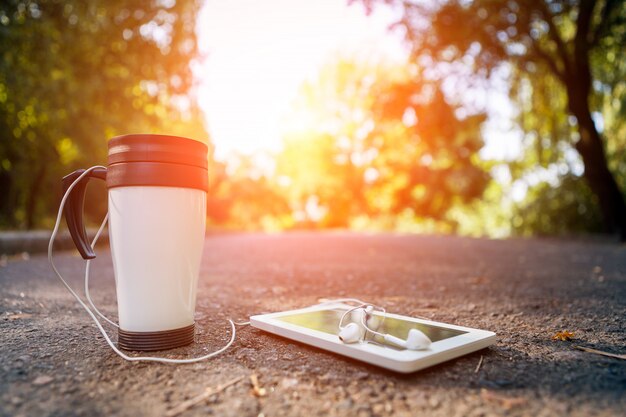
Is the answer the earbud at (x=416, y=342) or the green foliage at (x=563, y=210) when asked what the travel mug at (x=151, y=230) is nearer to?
the earbud at (x=416, y=342)

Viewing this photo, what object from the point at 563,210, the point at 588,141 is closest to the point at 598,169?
the point at 588,141

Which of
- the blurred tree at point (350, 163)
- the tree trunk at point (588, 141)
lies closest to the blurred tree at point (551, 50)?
the tree trunk at point (588, 141)

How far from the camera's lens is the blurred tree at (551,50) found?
7.39 meters

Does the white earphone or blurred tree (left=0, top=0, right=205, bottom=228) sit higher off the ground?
blurred tree (left=0, top=0, right=205, bottom=228)

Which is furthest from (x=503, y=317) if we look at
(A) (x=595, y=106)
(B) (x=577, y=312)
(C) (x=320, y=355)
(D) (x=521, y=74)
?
(A) (x=595, y=106)

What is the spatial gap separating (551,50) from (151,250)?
9.03m

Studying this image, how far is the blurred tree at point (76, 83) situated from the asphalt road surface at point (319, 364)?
16.3 ft

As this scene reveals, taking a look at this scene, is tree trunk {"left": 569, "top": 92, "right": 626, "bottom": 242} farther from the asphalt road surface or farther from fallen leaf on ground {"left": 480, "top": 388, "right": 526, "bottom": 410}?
fallen leaf on ground {"left": 480, "top": 388, "right": 526, "bottom": 410}

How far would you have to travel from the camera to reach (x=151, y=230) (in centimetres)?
148

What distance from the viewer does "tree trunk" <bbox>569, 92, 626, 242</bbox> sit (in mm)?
7609

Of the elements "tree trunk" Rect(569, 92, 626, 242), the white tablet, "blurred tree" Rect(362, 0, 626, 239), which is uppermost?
"blurred tree" Rect(362, 0, 626, 239)

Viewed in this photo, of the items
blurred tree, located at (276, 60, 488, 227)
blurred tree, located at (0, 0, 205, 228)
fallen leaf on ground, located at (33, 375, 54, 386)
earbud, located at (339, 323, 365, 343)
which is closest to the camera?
fallen leaf on ground, located at (33, 375, 54, 386)

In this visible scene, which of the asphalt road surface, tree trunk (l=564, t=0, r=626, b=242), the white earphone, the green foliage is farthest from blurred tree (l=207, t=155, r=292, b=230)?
the white earphone

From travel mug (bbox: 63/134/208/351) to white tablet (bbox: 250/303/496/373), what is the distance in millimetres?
405
